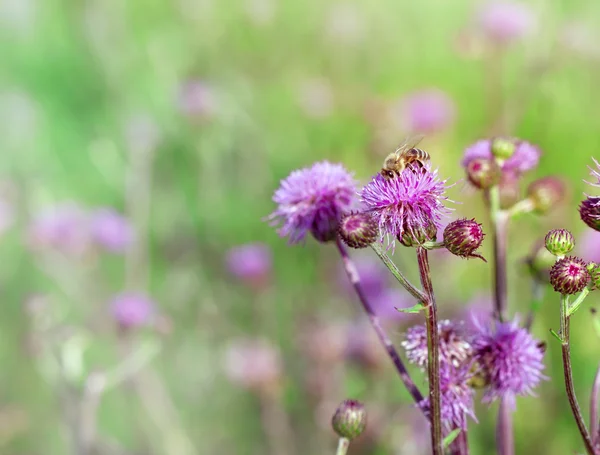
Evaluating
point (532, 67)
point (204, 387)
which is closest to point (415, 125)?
point (532, 67)

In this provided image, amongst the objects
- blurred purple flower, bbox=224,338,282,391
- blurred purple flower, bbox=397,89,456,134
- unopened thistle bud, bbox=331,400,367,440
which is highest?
blurred purple flower, bbox=397,89,456,134

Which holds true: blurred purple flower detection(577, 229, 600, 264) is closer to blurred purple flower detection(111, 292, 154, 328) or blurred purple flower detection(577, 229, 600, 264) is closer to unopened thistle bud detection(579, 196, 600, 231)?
unopened thistle bud detection(579, 196, 600, 231)

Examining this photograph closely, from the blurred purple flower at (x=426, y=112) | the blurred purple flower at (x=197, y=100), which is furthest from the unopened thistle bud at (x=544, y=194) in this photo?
the blurred purple flower at (x=197, y=100)

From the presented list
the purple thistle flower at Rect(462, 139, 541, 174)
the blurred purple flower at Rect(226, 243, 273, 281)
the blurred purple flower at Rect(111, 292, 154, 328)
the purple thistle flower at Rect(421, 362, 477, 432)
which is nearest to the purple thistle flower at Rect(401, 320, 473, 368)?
the purple thistle flower at Rect(421, 362, 477, 432)

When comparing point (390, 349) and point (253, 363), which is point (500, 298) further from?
point (253, 363)

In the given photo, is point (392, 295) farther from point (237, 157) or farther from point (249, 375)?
point (237, 157)
